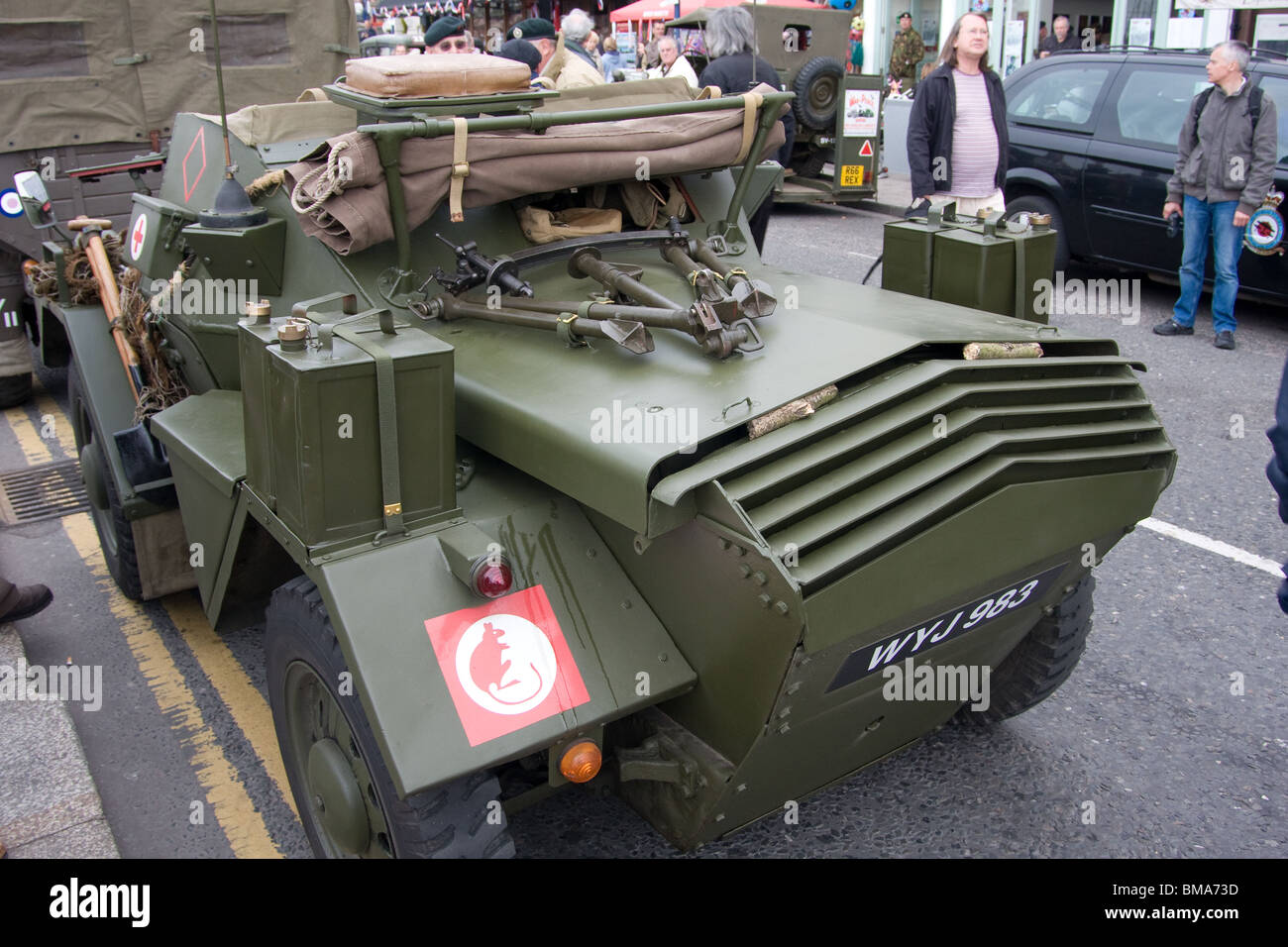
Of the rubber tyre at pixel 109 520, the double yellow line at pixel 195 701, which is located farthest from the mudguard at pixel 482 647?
the rubber tyre at pixel 109 520

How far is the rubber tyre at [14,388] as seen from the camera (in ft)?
23.4

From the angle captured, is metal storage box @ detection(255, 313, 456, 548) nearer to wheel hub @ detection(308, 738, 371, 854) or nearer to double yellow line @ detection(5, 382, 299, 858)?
wheel hub @ detection(308, 738, 371, 854)

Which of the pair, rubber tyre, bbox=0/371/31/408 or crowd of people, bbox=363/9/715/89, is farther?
rubber tyre, bbox=0/371/31/408

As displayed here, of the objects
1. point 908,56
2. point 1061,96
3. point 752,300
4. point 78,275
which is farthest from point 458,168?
point 908,56

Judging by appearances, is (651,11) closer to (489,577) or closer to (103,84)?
(103,84)

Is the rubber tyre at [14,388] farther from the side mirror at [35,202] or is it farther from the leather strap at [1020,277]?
the leather strap at [1020,277]

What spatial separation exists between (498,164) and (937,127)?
12.8 ft

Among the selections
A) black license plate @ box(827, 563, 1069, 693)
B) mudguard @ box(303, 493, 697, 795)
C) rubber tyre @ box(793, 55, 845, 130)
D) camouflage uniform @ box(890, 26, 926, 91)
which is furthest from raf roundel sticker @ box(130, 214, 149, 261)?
camouflage uniform @ box(890, 26, 926, 91)

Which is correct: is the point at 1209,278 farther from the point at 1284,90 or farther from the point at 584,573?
the point at 584,573

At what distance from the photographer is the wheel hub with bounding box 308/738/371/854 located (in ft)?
9.19

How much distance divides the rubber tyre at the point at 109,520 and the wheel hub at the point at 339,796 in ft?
5.96

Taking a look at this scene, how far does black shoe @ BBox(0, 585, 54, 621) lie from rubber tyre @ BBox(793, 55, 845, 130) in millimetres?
9945

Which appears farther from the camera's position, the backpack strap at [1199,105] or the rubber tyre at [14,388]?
the backpack strap at [1199,105]

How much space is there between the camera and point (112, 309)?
14.8 feet
